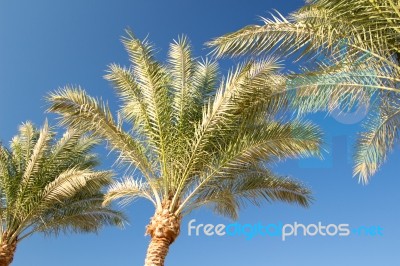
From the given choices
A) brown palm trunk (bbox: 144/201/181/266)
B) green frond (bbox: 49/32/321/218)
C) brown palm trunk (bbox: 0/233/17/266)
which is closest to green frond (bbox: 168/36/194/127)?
green frond (bbox: 49/32/321/218)

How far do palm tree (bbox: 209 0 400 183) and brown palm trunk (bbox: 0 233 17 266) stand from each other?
10079 mm

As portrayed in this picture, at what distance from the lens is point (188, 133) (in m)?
11.4

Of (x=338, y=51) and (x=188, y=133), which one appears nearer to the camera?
(x=338, y=51)

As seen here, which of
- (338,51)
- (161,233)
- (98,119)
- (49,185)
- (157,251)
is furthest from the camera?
(49,185)

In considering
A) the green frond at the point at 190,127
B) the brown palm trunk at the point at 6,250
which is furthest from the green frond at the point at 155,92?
the brown palm trunk at the point at 6,250

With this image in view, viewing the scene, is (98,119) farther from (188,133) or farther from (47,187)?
(47,187)

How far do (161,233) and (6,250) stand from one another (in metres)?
6.66

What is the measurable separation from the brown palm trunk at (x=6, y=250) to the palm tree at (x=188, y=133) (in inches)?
191

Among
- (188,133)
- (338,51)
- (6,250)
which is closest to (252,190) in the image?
(188,133)

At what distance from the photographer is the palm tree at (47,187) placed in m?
14.6

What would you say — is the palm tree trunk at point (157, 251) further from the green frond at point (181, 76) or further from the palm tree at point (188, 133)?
the green frond at point (181, 76)

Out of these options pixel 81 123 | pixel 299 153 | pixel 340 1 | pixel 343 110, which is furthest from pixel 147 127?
pixel 340 1

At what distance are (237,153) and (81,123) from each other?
3.87 metres

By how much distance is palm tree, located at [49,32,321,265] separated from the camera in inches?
418
